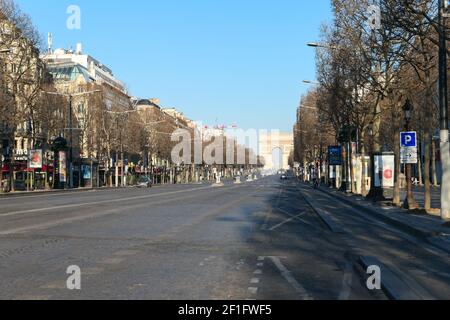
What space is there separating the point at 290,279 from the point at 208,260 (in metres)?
2.65

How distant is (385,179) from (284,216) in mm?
14897

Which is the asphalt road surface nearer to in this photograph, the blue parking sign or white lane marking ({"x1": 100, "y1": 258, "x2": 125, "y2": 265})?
white lane marking ({"x1": 100, "y1": 258, "x2": 125, "y2": 265})

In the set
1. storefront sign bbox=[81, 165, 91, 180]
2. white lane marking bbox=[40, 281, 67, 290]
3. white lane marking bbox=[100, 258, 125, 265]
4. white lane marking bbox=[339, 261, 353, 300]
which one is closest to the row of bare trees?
white lane marking bbox=[339, 261, 353, 300]

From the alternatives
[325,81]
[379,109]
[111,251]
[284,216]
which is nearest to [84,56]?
[325,81]

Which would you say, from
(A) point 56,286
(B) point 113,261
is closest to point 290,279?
(A) point 56,286

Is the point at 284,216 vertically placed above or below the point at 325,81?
below

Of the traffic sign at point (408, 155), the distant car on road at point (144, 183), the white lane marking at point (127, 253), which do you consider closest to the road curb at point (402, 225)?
the traffic sign at point (408, 155)

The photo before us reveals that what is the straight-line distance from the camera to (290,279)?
10031 mm

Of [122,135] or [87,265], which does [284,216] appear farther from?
[122,135]

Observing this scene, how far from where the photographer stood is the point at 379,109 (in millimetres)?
39812

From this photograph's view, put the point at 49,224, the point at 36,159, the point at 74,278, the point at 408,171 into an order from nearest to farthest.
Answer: the point at 74,278, the point at 49,224, the point at 408,171, the point at 36,159

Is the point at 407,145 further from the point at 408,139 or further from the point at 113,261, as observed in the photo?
the point at 113,261

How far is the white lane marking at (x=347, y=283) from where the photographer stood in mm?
8639

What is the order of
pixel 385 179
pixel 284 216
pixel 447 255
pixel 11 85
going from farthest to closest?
pixel 11 85 → pixel 385 179 → pixel 284 216 → pixel 447 255
